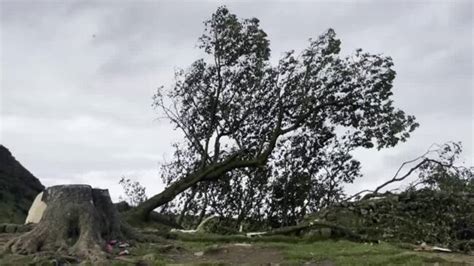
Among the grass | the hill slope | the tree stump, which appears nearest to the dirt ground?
the grass

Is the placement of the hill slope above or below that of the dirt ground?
above

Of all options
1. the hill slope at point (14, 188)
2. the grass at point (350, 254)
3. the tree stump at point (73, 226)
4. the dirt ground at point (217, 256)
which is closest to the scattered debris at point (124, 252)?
the dirt ground at point (217, 256)

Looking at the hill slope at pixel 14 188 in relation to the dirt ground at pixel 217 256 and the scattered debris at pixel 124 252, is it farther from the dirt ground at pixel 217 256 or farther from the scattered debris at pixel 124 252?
the scattered debris at pixel 124 252

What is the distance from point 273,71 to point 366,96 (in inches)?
97.2

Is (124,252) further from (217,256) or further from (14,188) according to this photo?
(14,188)

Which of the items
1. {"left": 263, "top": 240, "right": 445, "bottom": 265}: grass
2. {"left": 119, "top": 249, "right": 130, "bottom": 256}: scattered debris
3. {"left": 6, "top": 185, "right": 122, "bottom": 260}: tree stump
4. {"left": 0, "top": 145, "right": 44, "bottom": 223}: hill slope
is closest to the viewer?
{"left": 263, "top": 240, "right": 445, "bottom": 265}: grass

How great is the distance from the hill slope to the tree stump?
30.7 feet

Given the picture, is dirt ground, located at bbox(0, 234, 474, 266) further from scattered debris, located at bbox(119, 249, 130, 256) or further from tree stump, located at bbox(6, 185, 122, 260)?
tree stump, located at bbox(6, 185, 122, 260)

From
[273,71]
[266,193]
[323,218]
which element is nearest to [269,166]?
[266,193]

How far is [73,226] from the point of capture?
9031 mm

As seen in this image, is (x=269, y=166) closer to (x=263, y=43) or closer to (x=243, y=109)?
(x=243, y=109)

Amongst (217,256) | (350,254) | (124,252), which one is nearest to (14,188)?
(124,252)

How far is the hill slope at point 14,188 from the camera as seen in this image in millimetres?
18827

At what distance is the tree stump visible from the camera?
27.8ft
